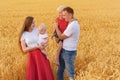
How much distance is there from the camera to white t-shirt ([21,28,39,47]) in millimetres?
6242

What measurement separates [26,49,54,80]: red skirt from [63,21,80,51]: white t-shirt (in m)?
0.43

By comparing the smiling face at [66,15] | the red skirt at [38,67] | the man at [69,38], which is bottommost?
the red skirt at [38,67]

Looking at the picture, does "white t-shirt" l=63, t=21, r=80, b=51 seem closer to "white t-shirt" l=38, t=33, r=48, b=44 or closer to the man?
the man

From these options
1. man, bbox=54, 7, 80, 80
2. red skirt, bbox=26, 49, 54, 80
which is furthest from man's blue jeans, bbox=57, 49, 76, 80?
red skirt, bbox=26, 49, 54, 80

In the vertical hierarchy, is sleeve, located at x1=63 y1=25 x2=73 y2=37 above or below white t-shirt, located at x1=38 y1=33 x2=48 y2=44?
above

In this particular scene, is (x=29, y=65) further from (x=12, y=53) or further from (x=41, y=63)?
(x=12, y=53)

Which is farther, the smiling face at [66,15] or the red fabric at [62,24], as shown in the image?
the red fabric at [62,24]

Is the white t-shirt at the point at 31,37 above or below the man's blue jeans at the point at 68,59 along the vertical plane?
above

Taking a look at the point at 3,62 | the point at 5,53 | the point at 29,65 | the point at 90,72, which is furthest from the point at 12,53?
the point at 90,72

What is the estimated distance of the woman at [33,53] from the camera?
624cm

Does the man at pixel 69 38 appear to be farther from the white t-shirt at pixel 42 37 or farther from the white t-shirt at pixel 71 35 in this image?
the white t-shirt at pixel 42 37

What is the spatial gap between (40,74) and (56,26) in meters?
0.84

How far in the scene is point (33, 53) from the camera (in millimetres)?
6320

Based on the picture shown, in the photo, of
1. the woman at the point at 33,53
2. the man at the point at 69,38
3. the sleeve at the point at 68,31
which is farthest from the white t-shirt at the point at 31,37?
the sleeve at the point at 68,31
